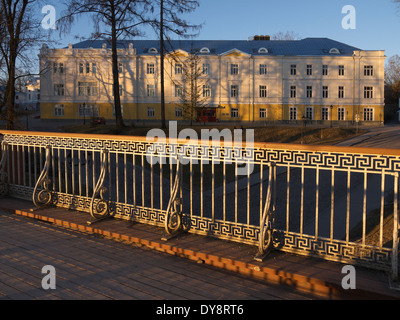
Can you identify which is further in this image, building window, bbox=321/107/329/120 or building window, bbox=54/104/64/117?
building window, bbox=54/104/64/117

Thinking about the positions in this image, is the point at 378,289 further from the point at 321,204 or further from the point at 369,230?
the point at 321,204

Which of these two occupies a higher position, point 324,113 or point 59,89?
point 59,89

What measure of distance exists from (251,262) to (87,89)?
1864 inches

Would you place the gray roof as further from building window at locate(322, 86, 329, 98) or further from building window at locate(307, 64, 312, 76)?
building window at locate(322, 86, 329, 98)

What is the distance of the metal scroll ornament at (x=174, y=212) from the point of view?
209 inches

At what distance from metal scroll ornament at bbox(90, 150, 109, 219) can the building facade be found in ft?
132

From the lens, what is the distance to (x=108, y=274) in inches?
167

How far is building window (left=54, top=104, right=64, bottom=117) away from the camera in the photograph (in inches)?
1908

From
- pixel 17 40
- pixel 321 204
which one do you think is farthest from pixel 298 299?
pixel 17 40

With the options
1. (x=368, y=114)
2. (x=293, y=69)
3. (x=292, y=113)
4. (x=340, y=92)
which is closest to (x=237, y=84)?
(x=293, y=69)

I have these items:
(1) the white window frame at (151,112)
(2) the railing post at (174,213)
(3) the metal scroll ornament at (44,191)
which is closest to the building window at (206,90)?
(1) the white window frame at (151,112)

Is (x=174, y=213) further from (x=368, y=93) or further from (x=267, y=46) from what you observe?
(x=267, y=46)

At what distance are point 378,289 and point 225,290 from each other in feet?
4.49

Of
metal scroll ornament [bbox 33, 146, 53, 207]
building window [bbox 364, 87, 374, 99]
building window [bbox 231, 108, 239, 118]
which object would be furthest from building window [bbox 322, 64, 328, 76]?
metal scroll ornament [bbox 33, 146, 53, 207]
